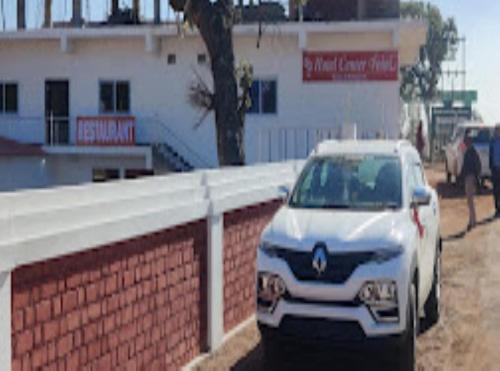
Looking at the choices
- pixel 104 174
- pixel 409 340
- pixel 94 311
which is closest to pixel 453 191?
pixel 104 174

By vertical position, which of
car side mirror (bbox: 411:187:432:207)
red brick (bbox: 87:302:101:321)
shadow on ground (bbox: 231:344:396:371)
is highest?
car side mirror (bbox: 411:187:432:207)

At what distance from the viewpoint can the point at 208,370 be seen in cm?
721

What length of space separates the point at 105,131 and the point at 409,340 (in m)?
19.8

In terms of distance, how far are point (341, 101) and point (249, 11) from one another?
15.8 feet

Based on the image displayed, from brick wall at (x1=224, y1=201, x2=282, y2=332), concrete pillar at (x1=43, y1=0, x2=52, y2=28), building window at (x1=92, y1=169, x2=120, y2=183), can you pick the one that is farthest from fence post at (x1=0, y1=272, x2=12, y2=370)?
concrete pillar at (x1=43, y1=0, x2=52, y2=28)

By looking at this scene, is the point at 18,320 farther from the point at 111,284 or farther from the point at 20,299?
the point at 111,284

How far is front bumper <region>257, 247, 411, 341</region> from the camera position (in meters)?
6.64

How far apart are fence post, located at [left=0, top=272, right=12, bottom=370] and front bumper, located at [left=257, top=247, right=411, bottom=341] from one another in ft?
9.57

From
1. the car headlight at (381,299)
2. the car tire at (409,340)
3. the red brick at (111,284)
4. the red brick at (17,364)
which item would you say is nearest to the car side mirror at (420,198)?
the car tire at (409,340)

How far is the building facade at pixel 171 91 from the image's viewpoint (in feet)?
78.5

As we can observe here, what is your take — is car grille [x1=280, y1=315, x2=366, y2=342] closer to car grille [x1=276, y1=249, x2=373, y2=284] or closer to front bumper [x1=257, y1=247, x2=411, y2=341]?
front bumper [x1=257, y1=247, x2=411, y2=341]

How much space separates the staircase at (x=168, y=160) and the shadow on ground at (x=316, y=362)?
57.1 feet

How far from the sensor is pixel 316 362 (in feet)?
24.9

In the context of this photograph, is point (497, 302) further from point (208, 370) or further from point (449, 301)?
point (208, 370)
